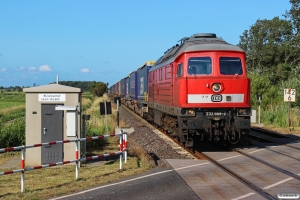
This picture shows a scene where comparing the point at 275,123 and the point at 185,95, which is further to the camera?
the point at 275,123

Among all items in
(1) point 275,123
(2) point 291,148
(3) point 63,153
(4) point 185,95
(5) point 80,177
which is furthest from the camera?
(1) point 275,123

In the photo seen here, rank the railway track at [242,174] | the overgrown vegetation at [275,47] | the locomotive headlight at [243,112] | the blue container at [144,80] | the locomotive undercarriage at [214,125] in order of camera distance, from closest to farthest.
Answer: the railway track at [242,174] < the locomotive undercarriage at [214,125] < the locomotive headlight at [243,112] < the blue container at [144,80] < the overgrown vegetation at [275,47]

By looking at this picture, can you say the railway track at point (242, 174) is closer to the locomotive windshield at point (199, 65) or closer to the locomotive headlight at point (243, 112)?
the locomotive headlight at point (243, 112)

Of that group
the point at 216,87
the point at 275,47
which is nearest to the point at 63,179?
the point at 216,87

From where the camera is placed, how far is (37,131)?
41.8 feet

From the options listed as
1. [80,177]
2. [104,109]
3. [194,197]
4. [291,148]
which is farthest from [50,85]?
[291,148]

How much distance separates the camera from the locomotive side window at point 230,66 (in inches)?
617

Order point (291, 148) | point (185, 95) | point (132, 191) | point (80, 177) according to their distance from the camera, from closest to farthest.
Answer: point (132, 191) < point (80, 177) < point (185, 95) < point (291, 148)

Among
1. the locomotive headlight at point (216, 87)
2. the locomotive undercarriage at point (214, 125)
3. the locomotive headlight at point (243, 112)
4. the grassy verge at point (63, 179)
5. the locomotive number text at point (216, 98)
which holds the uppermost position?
the locomotive headlight at point (216, 87)

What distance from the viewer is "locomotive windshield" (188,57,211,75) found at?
15.6 m

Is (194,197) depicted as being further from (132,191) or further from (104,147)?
(104,147)

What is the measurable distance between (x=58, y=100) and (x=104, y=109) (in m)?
4.38

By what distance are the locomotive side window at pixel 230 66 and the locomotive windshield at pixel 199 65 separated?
0.45 meters

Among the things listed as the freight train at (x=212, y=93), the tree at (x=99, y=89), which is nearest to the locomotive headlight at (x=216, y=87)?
the freight train at (x=212, y=93)
